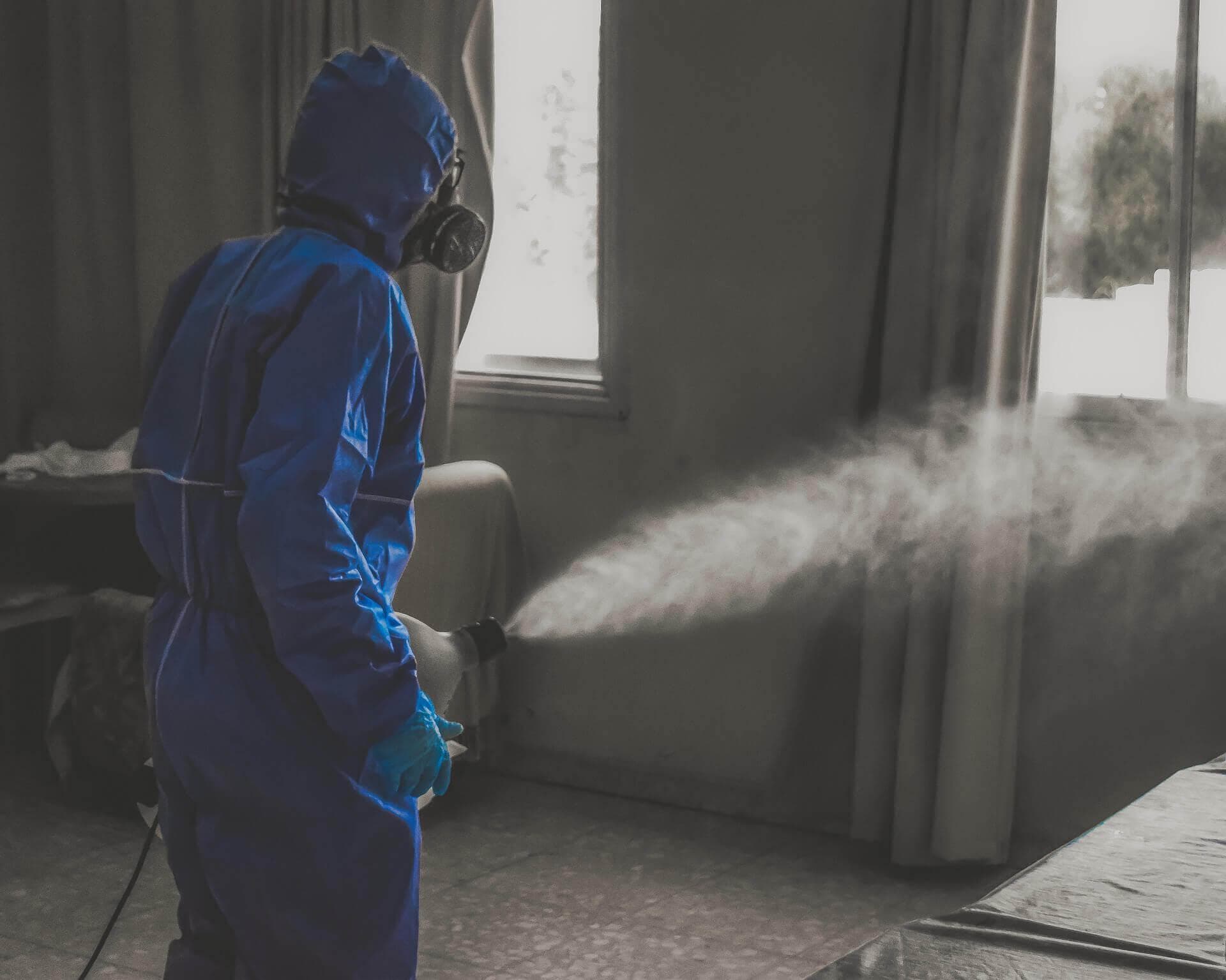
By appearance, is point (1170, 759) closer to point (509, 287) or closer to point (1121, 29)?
point (1121, 29)

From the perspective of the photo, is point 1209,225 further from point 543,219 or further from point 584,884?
point 584,884

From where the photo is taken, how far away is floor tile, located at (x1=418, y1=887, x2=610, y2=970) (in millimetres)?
3033

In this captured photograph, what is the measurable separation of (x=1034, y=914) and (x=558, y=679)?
2.81 metres

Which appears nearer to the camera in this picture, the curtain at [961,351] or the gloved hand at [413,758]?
the gloved hand at [413,758]

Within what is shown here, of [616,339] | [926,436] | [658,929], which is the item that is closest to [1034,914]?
[658,929]

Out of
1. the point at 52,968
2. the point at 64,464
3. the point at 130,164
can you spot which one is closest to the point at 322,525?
the point at 52,968

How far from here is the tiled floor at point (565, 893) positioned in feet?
9.90


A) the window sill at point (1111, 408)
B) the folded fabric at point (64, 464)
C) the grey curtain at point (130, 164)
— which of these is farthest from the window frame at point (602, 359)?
the window sill at point (1111, 408)

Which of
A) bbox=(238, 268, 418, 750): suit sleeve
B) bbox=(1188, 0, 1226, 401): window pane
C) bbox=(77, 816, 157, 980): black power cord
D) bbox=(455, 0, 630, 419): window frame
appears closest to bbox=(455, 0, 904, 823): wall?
bbox=(455, 0, 630, 419): window frame

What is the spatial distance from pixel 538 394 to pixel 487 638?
7.28 feet

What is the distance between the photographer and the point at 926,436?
134 inches

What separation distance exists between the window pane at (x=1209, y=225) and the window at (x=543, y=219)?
4.82ft

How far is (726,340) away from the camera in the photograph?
379 cm

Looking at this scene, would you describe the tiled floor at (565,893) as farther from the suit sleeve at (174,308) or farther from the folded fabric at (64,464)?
the suit sleeve at (174,308)
